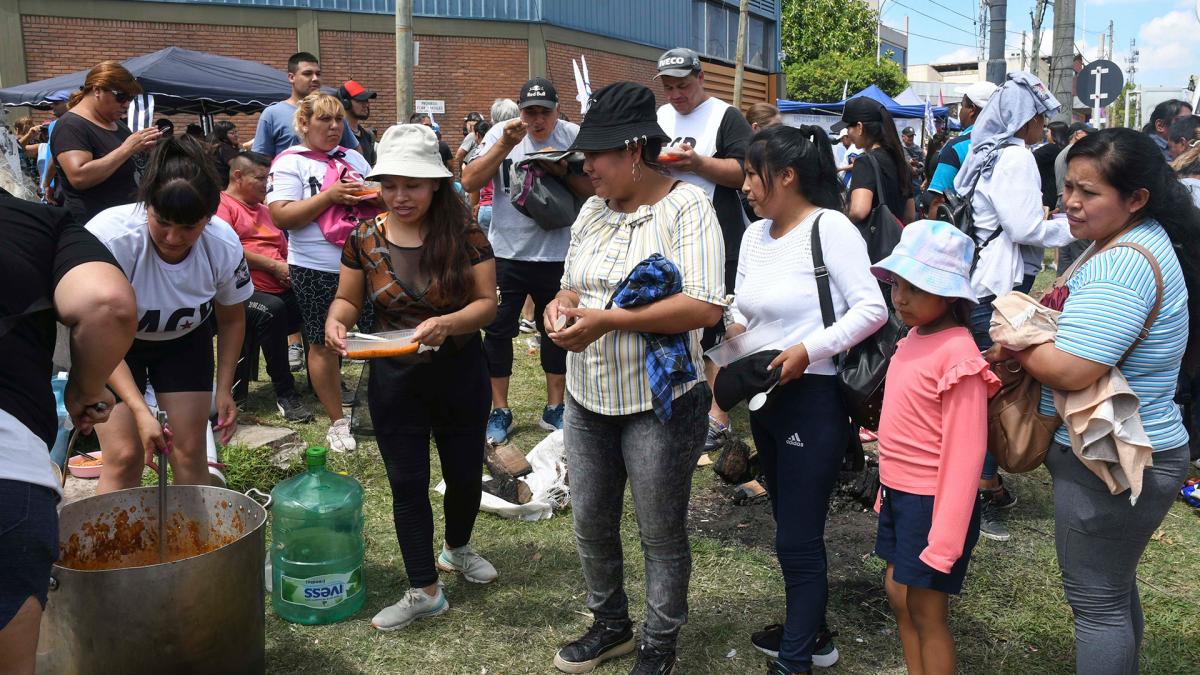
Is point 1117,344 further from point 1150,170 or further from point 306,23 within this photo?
point 306,23

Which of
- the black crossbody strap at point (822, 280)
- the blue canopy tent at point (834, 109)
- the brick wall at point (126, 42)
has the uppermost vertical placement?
the brick wall at point (126, 42)

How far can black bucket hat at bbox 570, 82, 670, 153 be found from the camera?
9.23 feet

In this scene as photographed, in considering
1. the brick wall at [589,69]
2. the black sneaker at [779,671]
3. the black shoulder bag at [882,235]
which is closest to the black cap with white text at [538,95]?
the black shoulder bag at [882,235]

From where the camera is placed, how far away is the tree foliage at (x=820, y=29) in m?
40.3

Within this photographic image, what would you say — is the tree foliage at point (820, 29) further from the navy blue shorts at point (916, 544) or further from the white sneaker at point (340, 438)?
the navy blue shorts at point (916, 544)

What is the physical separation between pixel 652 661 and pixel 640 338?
1.15m

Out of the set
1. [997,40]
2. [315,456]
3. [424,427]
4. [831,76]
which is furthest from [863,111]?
[831,76]

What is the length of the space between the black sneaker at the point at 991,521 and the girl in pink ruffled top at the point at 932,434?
5.91ft

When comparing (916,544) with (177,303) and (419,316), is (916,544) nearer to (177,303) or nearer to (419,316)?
(419,316)

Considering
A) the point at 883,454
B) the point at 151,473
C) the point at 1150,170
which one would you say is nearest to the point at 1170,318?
the point at 1150,170

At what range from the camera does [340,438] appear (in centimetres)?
549

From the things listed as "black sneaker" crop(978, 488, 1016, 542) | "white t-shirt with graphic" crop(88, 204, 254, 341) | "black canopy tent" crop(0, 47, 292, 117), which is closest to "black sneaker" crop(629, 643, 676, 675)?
"black sneaker" crop(978, 488, 1016, 542)

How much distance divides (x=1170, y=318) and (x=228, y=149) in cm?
925

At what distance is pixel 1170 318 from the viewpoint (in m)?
2.38
